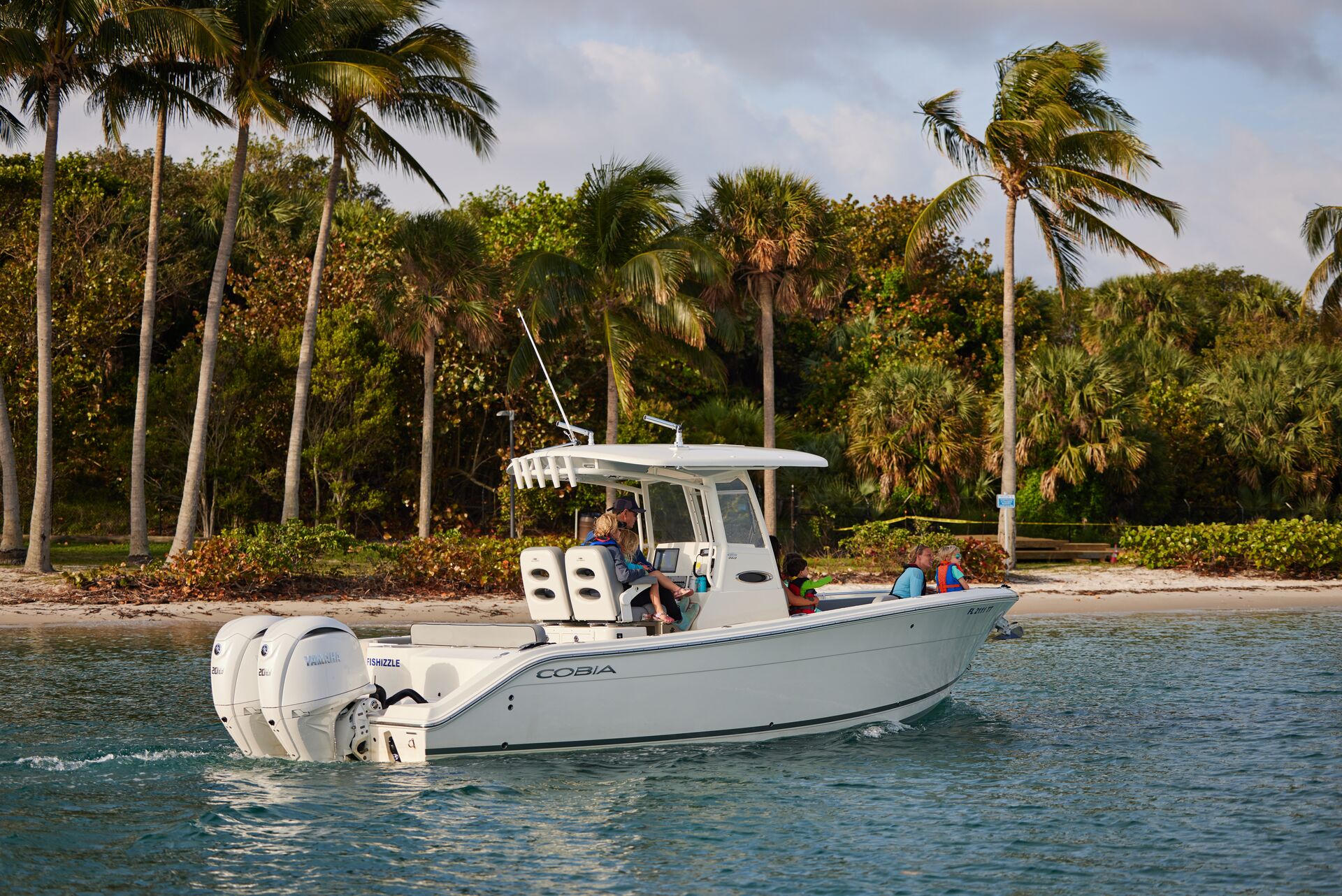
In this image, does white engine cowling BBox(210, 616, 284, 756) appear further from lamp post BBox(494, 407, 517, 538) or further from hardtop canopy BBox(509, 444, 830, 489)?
lamp post BBox(494, 407, 517, 538)

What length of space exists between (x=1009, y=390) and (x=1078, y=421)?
3.73m

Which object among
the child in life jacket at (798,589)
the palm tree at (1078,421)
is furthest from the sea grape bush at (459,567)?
the palm tree at (1078,421)

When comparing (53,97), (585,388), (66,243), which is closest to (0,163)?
(66,243)

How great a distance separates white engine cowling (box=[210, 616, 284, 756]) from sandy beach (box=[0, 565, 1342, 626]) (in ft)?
32.8

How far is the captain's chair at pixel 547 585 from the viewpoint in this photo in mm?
10922

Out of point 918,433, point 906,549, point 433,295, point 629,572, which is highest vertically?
point 433,295

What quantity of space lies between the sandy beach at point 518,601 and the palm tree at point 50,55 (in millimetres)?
2711

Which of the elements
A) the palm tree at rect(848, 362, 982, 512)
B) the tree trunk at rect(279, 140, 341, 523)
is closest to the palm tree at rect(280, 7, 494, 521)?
the tree trunk at rect(279, 140, 341, 523)

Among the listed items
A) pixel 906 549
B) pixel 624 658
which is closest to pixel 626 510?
pixel 624 658

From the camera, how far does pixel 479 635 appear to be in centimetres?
1048

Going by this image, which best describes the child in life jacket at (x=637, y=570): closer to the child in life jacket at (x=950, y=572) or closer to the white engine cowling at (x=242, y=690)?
the white engine cowling at (x=242, y=690)

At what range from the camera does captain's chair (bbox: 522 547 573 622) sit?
10922 mm

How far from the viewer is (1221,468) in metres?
33.5

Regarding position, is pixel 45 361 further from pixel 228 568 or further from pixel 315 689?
pixel 315 689
